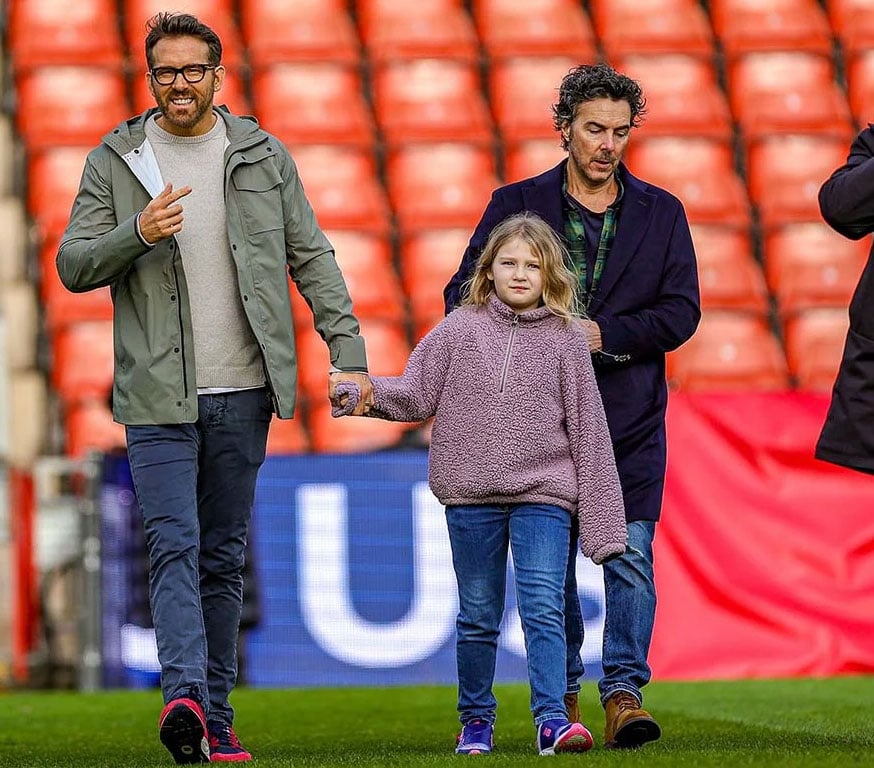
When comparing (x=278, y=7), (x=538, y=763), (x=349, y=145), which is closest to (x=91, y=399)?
(x=349, y=145)

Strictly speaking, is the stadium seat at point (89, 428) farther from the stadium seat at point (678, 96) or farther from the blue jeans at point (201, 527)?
the blue jeans at point (201, 527)

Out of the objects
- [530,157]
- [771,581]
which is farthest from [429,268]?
[771,581]

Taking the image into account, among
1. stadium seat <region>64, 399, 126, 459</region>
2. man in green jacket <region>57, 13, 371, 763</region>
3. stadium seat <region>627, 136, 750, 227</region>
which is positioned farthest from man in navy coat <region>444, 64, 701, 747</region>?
stadium seat <region>627, 136, 750, 227</region>

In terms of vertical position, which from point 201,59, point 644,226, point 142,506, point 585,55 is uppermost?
point 585,55

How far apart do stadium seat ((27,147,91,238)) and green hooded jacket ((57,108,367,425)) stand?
599 cm

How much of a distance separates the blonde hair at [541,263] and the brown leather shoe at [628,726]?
3.11ft

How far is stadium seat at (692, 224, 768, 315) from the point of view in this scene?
10.3 metres

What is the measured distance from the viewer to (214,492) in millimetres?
4371

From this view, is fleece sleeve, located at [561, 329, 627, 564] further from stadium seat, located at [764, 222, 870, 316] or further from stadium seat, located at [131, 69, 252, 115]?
stadium seat, located at [131, 69, 252, 115]

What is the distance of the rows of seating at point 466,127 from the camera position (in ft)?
32.9

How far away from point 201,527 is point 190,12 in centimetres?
763

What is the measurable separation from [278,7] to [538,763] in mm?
8446

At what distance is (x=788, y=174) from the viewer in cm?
1102

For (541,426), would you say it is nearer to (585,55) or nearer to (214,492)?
(214,492)
